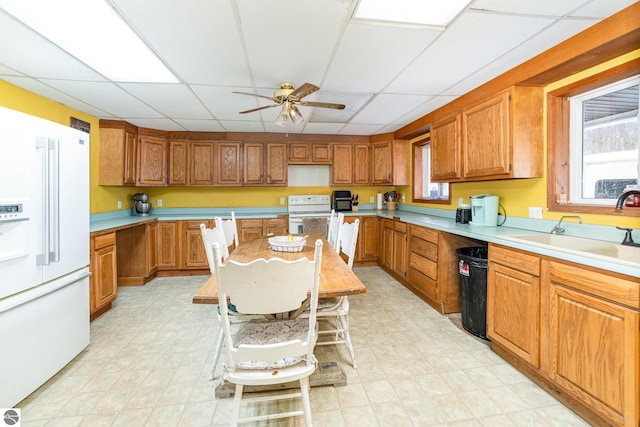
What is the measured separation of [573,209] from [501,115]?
937mm

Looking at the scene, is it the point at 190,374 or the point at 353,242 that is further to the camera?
the point at 353,242

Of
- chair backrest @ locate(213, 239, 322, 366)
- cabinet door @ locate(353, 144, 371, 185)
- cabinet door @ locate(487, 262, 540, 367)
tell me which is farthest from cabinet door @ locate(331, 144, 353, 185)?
chair backrest @ locate(213, 239, 322, 366)

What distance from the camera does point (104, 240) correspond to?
2.93 meters

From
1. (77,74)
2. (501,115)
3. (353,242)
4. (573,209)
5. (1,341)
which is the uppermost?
(77,74)

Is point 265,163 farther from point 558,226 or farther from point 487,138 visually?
point 558,226

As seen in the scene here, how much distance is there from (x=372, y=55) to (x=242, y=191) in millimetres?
3485

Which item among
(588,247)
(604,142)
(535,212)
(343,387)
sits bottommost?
(343,387)

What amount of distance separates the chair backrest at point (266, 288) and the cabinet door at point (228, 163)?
370 centimetres

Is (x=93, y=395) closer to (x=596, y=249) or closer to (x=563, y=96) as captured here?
(x=596, y=249)

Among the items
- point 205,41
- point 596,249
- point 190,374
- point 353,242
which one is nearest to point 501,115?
point 596,249

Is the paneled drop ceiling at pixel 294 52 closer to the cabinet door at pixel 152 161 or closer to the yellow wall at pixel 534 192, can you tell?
the yellow wall at pixel 534 192

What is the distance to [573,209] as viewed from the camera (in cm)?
218

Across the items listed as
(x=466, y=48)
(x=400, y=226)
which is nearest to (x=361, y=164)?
Result: (x=400, y=226)

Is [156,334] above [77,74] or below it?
below
